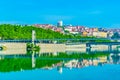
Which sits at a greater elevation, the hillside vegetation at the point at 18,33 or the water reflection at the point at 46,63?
the hillside vegetation at the point at 18,33

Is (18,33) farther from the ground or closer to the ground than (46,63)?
farther from the ground

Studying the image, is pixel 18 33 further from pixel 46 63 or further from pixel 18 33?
pixel 46 63

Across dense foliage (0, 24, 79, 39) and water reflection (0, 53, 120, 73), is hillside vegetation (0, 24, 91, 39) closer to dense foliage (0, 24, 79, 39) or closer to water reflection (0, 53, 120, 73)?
dense foliage (0, 24, 79, 39)

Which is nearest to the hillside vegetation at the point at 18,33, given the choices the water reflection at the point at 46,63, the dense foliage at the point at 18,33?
the dense foliage at the point at 18,33

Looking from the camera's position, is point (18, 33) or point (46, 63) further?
point (18, 33)

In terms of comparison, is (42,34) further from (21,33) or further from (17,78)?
(17,78)

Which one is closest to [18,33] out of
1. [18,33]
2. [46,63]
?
[18,33]

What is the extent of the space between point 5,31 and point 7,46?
3.22m

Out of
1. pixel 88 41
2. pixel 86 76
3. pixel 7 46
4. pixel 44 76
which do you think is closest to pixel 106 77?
pixel 86 76

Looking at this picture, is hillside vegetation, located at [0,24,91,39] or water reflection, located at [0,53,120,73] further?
hillside vegetation, located at [0,24,91,39]

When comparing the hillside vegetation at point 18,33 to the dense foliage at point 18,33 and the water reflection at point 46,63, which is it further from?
the water reflection at point 46,63

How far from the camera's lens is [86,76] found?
15.5m

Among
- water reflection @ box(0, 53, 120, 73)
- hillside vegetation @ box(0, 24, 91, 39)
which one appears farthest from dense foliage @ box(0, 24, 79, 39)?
water reflection @ box(0, 53, 120, 73)

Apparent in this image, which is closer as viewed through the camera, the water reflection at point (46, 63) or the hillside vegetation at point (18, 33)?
the water reflection at point (46, 63)
